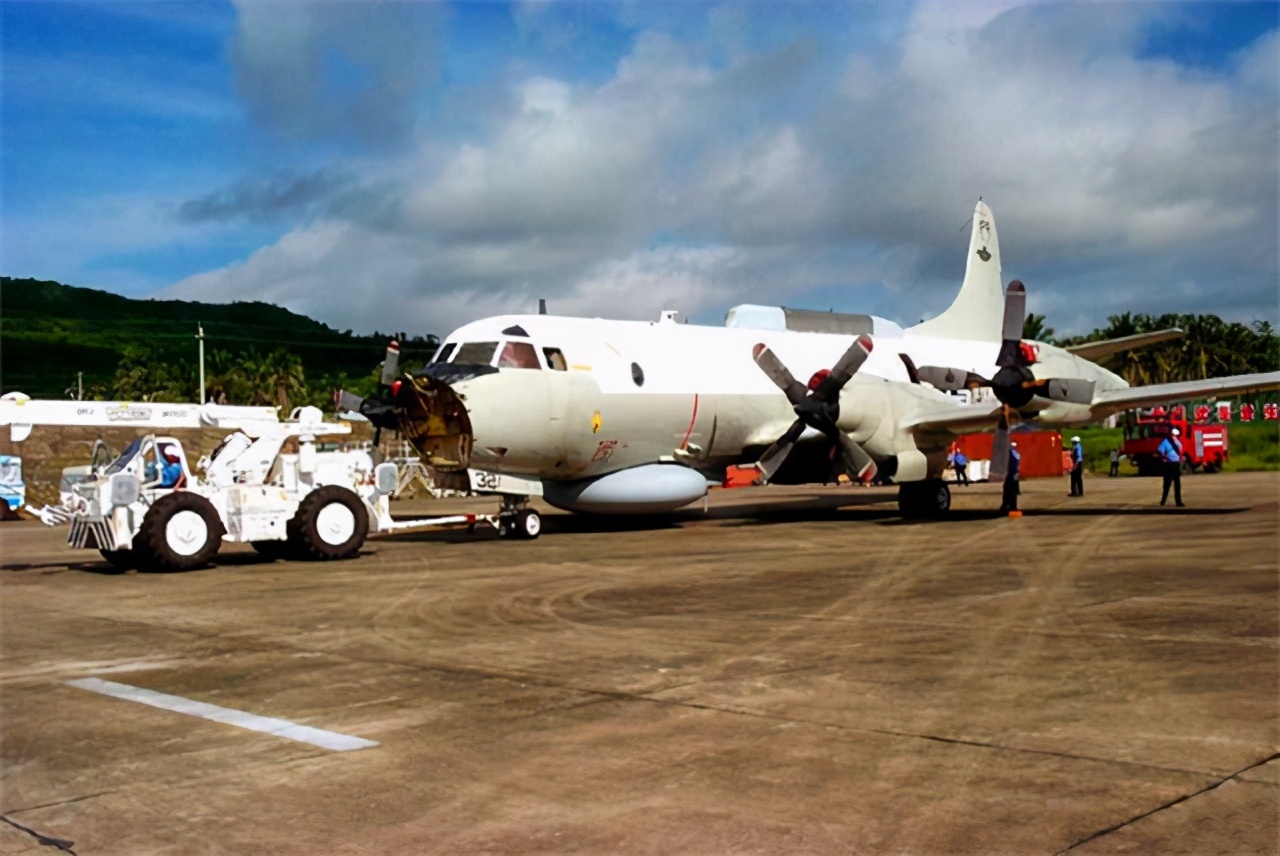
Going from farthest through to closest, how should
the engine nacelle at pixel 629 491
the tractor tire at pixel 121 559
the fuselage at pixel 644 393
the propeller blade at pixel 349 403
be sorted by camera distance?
the engine nacelle at pixel 629 491 < the propeller blade at pixel 349 403 < the fuselage at pixel 644 393 < the tractor tire at pixel 121 559

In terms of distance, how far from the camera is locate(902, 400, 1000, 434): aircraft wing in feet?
77.2

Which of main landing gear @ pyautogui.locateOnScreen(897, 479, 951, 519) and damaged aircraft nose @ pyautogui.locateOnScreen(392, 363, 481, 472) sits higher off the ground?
damaged aircraft nose @ pyautogui.locateOnScreen(392, 363, 481, 472)

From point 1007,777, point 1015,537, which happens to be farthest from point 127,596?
point 1015,537

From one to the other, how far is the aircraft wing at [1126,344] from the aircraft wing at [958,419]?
15.2 feet

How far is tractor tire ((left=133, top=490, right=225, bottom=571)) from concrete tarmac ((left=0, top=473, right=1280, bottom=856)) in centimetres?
92

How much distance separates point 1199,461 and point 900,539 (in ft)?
112

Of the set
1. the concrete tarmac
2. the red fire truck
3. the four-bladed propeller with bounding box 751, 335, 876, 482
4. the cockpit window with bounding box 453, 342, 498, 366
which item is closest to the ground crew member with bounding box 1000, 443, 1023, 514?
the four-bladed propeller with bounding box 751, 335, 876, 482

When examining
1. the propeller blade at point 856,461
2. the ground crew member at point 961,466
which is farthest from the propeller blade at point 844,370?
the ground crew member at point 961,466

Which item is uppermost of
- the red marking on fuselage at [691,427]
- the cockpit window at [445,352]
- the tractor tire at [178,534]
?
the cockpit window at [445,352]

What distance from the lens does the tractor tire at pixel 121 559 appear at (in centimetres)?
1689

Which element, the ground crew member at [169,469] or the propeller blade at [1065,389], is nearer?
the ground crew member at [169,469]

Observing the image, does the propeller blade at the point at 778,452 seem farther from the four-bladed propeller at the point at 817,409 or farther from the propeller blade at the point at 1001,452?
the propeller blade at the point at 1001,452

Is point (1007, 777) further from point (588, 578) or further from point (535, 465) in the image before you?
point (535, 465)

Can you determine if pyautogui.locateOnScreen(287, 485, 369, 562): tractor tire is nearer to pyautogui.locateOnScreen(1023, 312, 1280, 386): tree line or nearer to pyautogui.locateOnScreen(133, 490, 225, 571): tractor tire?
pyautogui.locateOnScreen(133, 490, 225, 571): tractor tire
